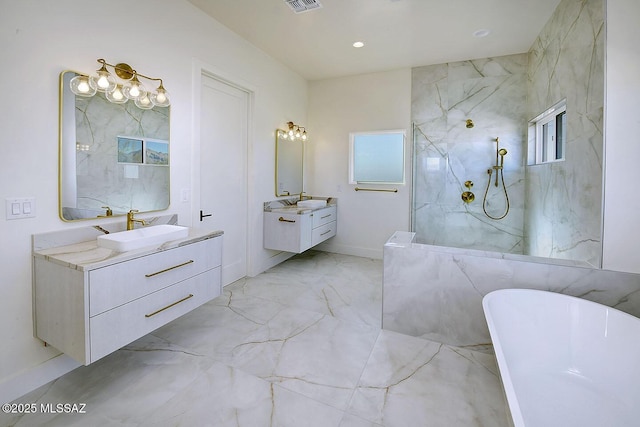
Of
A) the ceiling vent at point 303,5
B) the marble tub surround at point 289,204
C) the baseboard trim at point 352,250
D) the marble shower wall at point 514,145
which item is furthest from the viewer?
the baseboard trim at point 352,250

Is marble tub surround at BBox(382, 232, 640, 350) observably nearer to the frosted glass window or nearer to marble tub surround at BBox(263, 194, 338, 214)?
marble tub surround at BBox(263, 194, 338, 214)

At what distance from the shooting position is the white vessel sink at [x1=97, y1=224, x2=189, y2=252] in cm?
174

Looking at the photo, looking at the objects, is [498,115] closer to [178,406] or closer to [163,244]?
[163,244]

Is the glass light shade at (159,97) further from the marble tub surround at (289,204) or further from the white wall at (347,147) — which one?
the white wall at (347,147)

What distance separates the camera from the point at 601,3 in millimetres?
1881

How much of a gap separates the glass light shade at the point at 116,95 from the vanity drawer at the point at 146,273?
3.61ft

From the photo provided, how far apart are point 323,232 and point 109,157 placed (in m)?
2.71

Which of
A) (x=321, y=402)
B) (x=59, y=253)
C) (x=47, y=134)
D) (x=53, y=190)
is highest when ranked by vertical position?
(x=47, y=134)

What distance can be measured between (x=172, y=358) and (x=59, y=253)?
0.95m

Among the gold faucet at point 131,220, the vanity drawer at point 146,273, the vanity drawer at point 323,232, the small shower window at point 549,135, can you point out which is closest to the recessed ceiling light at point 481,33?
the small shower window at point 549,135

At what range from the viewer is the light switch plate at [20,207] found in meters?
1.60

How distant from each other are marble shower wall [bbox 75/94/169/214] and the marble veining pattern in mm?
1044

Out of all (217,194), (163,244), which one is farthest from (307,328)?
(217,194)

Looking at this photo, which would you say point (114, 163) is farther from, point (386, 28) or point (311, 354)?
point (386, 28)
